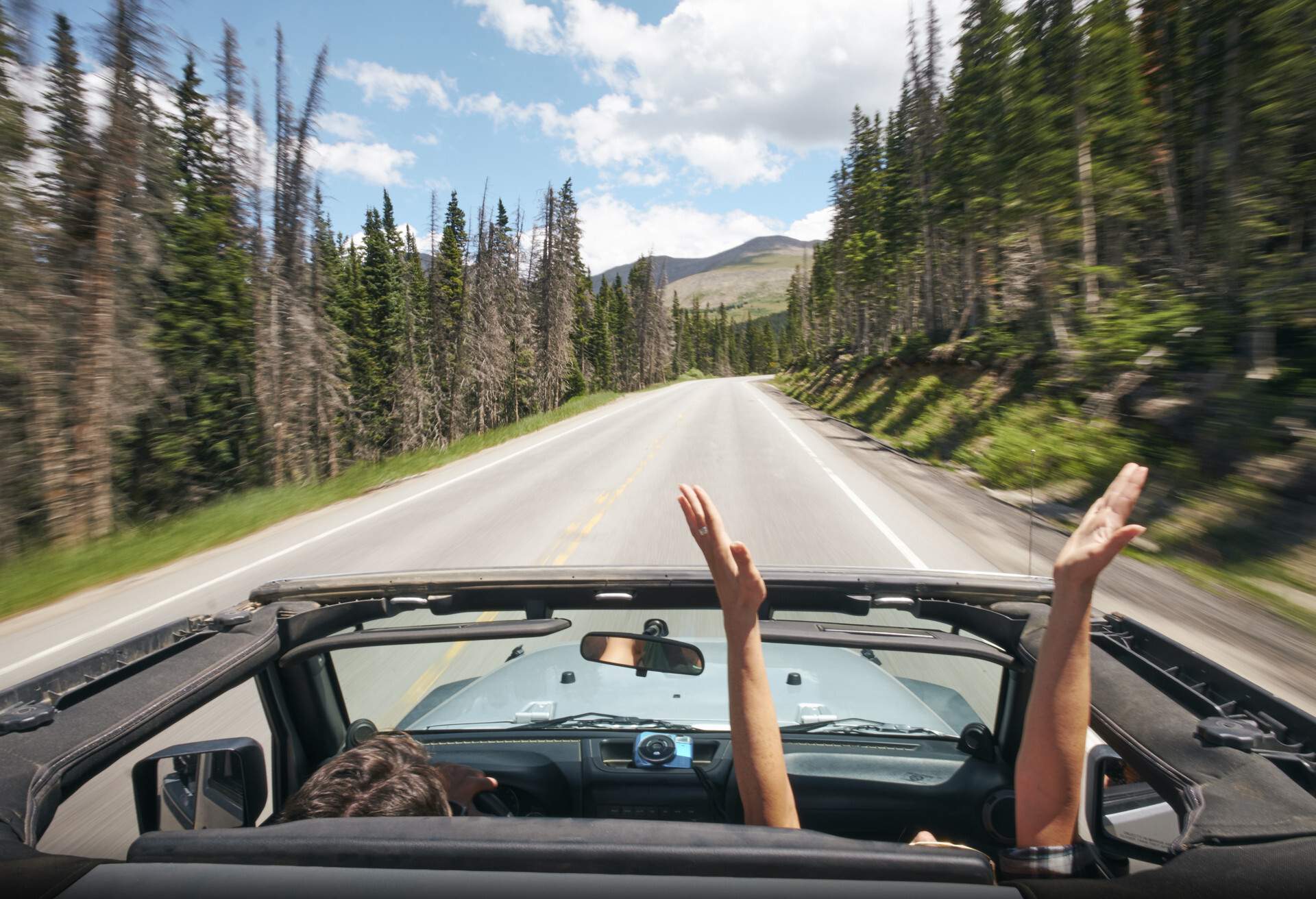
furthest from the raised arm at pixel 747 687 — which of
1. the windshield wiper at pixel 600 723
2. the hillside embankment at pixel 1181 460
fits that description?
the hillside embankment at pixel 1181 460

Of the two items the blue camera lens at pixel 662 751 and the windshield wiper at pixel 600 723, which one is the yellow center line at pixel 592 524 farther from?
the blue camera lens at pixel 662 751

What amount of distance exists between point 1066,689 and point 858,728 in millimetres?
1374

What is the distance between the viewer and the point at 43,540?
11.7 meters

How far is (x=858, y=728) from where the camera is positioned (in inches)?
107

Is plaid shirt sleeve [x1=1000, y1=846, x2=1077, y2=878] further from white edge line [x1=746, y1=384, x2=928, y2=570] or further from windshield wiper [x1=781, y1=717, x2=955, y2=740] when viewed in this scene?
white edge line [x1=746, y1=384, x2=928, y2=570]

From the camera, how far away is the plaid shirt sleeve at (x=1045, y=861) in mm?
1500

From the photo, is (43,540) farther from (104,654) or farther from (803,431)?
(803,431)

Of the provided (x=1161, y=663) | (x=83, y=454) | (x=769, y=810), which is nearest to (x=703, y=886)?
(x=769, y=810)

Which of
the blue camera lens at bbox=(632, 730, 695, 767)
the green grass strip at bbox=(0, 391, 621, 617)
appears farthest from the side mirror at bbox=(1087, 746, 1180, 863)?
the green grass strip at bbox=(0, 391, 621, 617)

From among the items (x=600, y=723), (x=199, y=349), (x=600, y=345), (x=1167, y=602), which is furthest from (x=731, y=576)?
(x=600, y=345)

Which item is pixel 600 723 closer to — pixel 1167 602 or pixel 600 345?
pixel 1167 602

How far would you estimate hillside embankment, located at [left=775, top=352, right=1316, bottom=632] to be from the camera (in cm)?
836

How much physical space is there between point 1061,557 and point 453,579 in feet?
6.68

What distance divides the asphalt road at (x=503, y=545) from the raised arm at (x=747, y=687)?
153 cm
